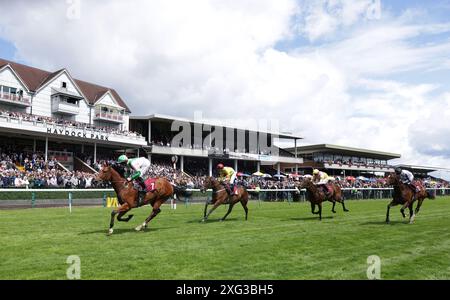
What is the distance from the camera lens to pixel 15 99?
36375mm

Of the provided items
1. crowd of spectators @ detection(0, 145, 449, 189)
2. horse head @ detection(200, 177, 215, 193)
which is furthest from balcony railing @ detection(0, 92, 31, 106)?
horse head @ detection(200, 177, 215, 193)

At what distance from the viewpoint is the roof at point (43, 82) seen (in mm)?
38906

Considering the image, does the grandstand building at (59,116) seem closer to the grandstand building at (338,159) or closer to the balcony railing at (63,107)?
the balcony railing at (63,107)

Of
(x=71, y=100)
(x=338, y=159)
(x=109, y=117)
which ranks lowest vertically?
(x=338, y=159)

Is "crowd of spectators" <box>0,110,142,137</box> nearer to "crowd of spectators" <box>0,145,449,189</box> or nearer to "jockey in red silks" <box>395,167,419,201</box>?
"crowd of spectators" <box>0,145,449,189</box>

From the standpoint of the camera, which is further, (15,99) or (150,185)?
(15,99)

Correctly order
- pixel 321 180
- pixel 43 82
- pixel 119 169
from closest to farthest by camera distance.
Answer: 1. pixel 119 169
2. pixel 321 180
3. pixel 43 82

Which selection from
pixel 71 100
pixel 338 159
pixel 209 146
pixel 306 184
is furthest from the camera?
pixel 338 159

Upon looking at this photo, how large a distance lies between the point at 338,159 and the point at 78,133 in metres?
46.5

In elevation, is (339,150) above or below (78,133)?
above

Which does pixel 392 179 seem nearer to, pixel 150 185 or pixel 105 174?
pixel 150 185

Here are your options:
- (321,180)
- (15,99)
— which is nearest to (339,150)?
(15,99)

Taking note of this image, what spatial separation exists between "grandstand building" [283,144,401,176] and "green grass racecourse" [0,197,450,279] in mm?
50495
